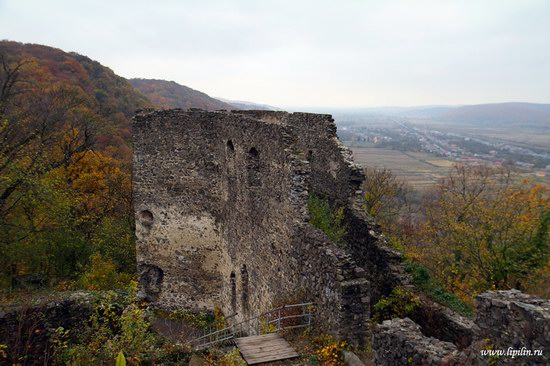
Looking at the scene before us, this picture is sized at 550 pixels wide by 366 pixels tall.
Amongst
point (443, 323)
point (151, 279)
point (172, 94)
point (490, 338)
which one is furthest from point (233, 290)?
point (172, 94)

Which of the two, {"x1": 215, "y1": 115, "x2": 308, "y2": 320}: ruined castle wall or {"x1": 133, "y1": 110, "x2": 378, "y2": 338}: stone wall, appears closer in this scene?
{"x1": 133, "y1": 110, "x2": 378, "y2": 338}: stone wall

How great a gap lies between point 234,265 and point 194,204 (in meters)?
3.13

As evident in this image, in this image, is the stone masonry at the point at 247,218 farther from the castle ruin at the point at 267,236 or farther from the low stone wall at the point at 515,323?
the low stone wall at the point at 515,323

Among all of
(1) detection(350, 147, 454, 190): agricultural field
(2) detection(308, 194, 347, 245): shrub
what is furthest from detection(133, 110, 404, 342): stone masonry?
(1) detection(350, 147, 454, 190): agricultural field

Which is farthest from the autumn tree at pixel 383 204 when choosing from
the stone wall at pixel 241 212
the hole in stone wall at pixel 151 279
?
the hole in stone wall at pixel 151 279

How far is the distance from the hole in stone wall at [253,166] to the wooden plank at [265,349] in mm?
5211

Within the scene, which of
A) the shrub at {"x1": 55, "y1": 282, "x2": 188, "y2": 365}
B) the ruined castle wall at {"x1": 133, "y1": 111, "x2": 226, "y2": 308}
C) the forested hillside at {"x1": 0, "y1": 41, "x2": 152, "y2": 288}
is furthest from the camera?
the forested hillside at {"x1": 0, "y1": 41, "x2": 152, "y2": 288}

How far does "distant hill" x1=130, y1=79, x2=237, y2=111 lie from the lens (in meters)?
83.5

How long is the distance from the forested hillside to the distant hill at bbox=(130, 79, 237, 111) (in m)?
45.8

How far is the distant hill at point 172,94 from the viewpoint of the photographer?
8348 centimetres

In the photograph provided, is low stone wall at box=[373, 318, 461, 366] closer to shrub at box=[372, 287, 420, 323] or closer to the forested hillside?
shrub at box=[372, 287, 420, 323]

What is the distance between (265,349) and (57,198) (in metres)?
16.0

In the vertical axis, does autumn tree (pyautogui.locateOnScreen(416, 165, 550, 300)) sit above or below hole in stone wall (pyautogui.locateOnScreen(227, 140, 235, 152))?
below

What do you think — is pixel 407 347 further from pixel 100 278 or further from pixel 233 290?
pixel 100 278
